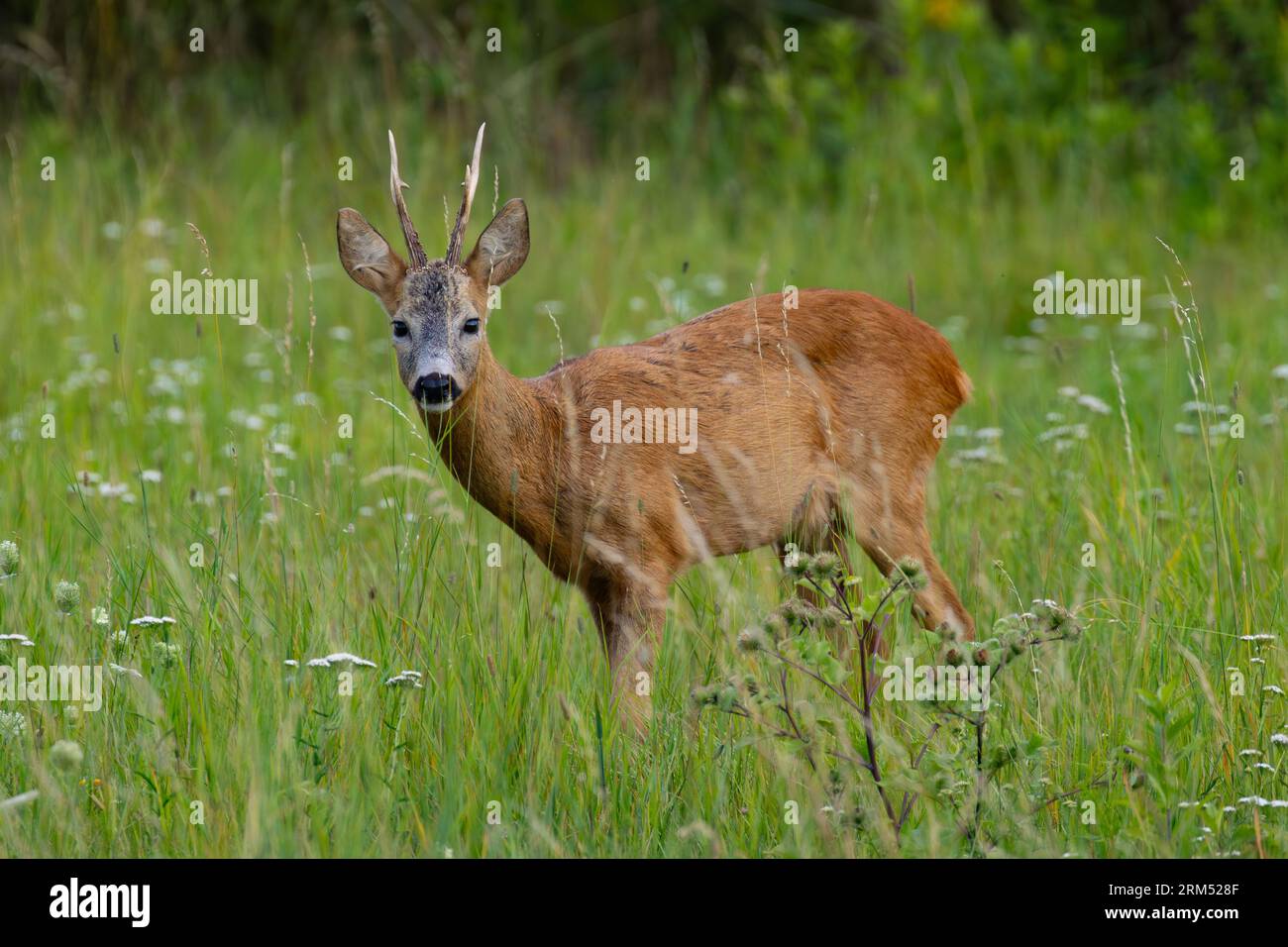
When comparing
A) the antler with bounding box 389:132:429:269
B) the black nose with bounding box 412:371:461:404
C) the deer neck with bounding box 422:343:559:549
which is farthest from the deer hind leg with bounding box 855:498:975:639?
the antler with bounding box 389:132:429:269

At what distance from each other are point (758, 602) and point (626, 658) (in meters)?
0.40

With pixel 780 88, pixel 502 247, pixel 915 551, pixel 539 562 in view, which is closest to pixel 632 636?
pixel 539 562

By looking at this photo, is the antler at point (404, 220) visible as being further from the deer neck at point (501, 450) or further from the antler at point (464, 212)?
the deer neck at point (501, 450)

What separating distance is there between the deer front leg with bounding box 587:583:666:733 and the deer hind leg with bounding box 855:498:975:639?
75cm

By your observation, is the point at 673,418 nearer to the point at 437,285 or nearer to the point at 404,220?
the point at 437,285

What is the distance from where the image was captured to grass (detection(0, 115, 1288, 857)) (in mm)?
3521

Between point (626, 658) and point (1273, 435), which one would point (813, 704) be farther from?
point (1273, 435)

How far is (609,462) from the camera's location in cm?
493

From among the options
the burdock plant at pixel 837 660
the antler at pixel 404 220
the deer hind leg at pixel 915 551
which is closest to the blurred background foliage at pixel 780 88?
the antler at pixel 404 220

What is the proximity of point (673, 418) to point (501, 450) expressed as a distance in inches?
22.2

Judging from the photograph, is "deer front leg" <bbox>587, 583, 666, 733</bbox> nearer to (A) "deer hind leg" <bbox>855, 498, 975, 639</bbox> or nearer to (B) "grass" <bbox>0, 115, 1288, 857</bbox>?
(B) "grass" <bbox>0, 115, 1288, 857</bbox>

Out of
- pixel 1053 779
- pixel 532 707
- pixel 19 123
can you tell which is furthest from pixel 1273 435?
pixel 19 123

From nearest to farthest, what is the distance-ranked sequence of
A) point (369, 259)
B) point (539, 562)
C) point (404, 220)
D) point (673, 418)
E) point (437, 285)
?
1. point (404, 220)
2. point (437, 285)
3. point (369, 259)
4. point (673, 418)
5. point (539, 562)

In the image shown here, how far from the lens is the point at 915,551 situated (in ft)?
17.3
